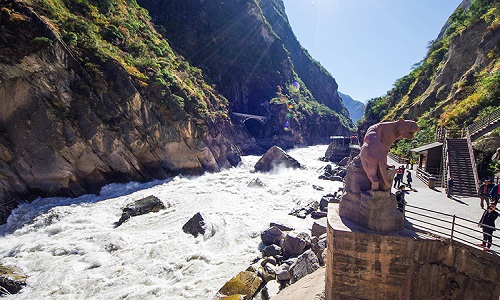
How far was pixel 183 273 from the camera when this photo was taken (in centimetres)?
1016

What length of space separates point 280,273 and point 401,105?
42.5 metres

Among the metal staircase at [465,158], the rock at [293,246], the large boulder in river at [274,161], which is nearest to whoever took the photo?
the rock at [293,246]

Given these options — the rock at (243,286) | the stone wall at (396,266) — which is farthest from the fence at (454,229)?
the rock at (243,286)

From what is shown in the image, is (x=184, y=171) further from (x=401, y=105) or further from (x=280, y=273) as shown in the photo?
(x=401, y=105)

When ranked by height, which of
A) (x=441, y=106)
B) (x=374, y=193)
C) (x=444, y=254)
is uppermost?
(x=441, y=106)

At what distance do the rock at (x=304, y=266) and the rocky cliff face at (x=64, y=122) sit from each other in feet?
54.7

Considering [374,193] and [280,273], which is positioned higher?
[374,193]

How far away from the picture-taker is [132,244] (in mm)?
12141

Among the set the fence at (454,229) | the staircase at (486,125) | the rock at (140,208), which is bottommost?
the rock at (140,208)

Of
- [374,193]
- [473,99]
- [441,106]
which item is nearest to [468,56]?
[441,106]

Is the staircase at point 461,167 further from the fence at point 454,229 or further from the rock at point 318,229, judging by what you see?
the rock at point 318,229

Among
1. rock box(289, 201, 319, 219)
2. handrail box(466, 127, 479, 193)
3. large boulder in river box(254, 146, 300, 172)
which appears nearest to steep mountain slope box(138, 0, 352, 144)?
large boulder in river box(254, 146, 300, 172)

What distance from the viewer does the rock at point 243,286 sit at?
27.5 ft

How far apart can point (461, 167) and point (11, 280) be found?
22073 millimetres
